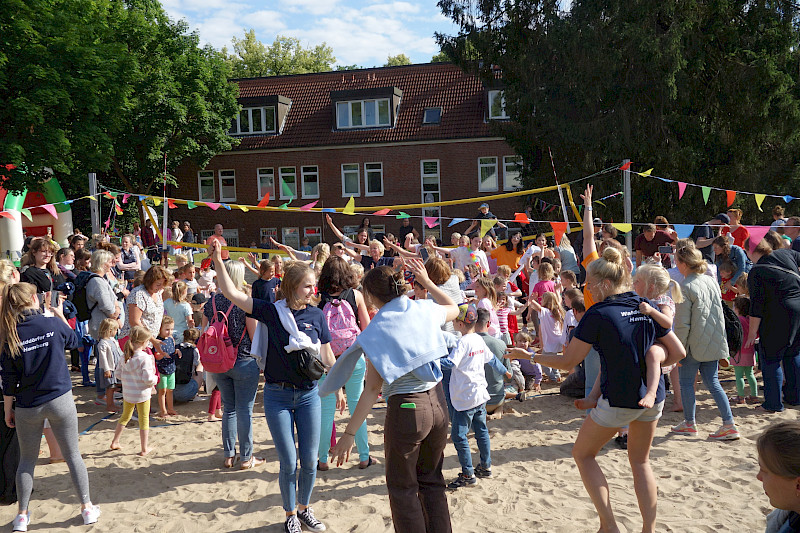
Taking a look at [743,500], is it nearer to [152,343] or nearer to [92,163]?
[152,343]

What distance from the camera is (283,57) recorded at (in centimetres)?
5009

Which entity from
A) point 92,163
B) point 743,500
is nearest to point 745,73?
point 743,500

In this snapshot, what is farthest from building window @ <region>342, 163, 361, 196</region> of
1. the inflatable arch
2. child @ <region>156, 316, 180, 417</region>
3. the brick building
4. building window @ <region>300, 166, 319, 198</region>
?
child @ <region>156, 316, 180, 417</region>

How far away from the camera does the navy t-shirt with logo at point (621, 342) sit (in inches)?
151

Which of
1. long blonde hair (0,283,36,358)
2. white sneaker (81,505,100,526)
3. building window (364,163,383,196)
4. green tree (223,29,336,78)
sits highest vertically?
green tree (223,29,336,78)

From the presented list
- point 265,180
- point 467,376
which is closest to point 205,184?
point 265,180

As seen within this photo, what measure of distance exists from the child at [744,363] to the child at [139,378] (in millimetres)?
6061

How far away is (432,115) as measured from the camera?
30.1 meters

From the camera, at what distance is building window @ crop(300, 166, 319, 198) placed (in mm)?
31375

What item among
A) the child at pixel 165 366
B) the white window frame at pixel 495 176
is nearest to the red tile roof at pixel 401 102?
the white window frame at pixel 495 176

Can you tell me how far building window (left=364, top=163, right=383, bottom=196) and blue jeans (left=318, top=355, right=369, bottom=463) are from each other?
2518cm

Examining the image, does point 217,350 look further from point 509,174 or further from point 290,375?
point 509,174

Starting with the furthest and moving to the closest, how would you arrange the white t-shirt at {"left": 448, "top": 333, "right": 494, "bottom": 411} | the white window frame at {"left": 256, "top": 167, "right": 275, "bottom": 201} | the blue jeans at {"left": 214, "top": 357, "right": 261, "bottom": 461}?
1. the white window frame at {"left": 256, "top": 167, "right": 275, "bottom": 201}
2. the blue jeans at {"left": 214, "top": 357, "right": 261, "bottom": 461}
3. the white t-shirt at {"left": 448, "top": 333, "right": 494, "bottom": 411}

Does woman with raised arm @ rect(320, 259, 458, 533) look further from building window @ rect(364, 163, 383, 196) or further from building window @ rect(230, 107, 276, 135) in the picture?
building window @ rect(230, 107, 276, 135)
